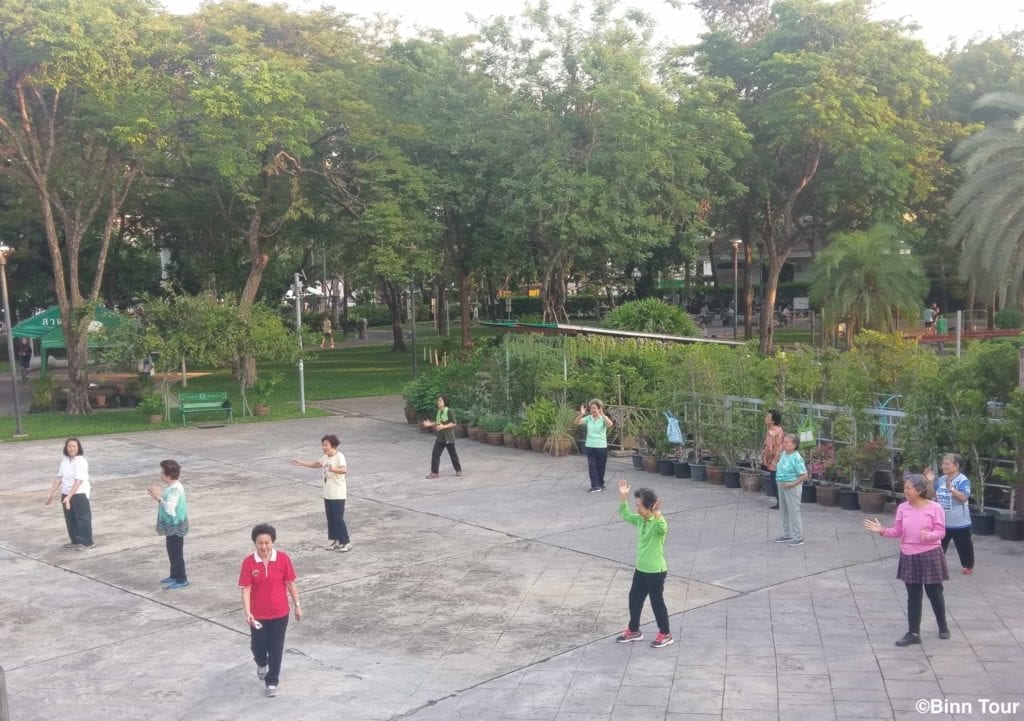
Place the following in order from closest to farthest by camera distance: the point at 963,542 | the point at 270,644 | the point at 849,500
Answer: the point at 270,644
the point at 963,542
the point at 849,500

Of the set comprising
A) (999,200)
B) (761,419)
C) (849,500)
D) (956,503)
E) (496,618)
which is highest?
(999,200)

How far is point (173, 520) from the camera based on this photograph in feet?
33.8

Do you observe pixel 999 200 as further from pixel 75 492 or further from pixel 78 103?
pixel 78 103

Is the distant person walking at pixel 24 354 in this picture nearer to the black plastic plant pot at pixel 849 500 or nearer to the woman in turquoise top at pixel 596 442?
the woman in turquoise top at pixel 596 442

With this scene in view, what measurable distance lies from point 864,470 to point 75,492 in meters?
9.88

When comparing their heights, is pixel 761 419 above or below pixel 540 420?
above

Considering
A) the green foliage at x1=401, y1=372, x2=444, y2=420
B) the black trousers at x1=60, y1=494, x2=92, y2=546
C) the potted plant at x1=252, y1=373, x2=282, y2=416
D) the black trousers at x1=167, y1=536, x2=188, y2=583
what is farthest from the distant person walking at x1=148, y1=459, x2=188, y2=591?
the potted plant at x1=252, y1=373, x2=282, y2=416

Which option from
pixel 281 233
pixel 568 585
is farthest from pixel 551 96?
pixel 568 585

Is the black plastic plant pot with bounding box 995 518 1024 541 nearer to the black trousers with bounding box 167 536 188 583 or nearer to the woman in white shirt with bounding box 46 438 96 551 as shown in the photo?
the black trousers with bounding box 167 536 188 583

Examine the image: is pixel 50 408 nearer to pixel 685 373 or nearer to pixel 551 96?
pixel 551 96

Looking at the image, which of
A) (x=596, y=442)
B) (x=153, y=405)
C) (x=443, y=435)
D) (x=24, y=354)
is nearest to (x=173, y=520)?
(x=443, y=435)

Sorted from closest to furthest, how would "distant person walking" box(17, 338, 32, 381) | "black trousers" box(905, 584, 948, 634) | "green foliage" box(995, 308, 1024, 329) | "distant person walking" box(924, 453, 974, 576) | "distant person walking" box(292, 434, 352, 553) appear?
"black trousers" box(905, 584, 948, 634), "distant person walking" box(924, 453, 974, 576), "distant person walking" box(292, 434, 352, 553), "green foliage" box(995, 308, 1024, 329), "distant person walking" box(17, 338, 32, 381)

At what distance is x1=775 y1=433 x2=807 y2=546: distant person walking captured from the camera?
11.2 metres

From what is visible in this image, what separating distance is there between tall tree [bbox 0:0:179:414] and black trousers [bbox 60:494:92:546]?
46.1 feet
